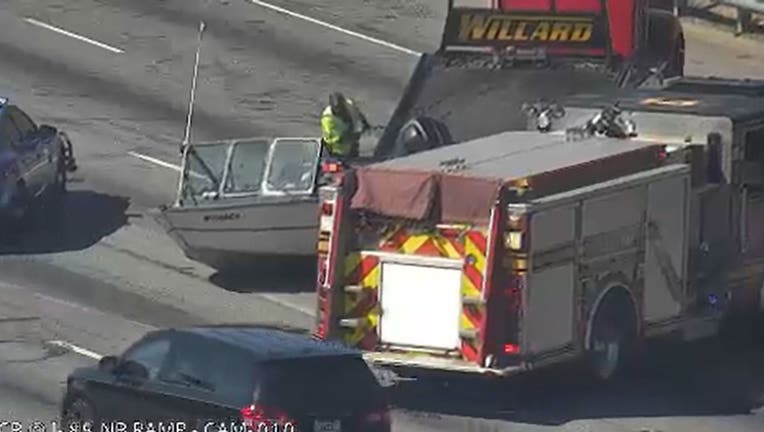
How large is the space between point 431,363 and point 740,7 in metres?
20.5

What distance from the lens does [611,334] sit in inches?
953

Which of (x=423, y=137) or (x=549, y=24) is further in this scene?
(x=549, y=24)

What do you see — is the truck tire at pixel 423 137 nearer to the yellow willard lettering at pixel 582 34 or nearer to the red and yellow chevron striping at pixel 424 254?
the yellow willard lettering at pixel 582 34

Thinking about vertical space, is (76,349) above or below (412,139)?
below

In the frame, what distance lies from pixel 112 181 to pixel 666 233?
1078 centimetres

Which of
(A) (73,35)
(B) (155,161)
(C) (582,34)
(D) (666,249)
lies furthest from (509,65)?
(A) (73,35)

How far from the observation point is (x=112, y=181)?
3300 centimetres

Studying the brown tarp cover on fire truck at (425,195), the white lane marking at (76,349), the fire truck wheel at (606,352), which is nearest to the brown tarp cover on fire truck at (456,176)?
the brown tarp cover on fire truck at (425,195)

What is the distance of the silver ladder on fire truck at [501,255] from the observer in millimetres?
22891

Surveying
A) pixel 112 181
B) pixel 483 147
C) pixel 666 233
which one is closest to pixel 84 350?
pixel 483 147

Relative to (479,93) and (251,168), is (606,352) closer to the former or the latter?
(479,93)

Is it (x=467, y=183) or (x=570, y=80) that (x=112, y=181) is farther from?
(x=467, y=183)

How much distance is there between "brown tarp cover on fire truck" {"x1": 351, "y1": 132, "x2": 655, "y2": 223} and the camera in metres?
23.0

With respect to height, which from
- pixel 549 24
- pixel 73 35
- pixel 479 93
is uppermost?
pixel 73 35
